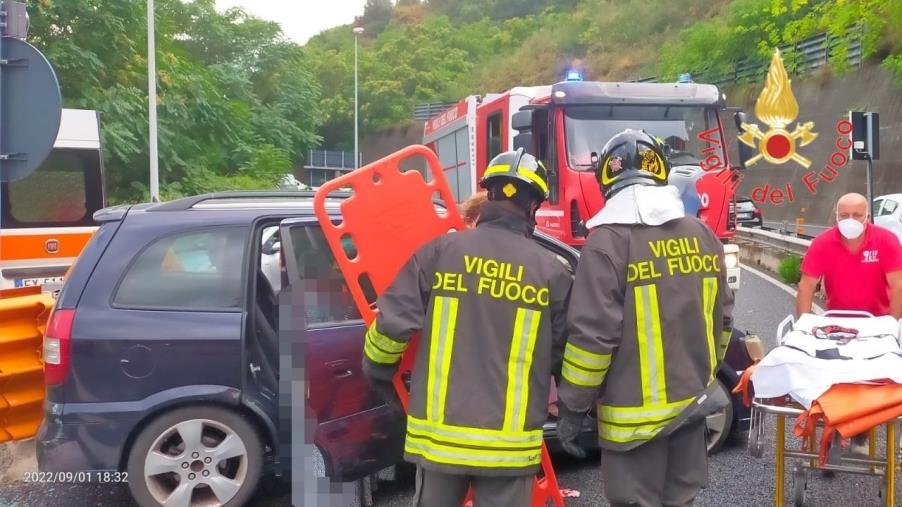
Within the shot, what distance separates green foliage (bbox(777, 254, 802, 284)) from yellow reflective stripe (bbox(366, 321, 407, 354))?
40.9 feet

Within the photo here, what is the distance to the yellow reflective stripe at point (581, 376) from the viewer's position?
2693mm

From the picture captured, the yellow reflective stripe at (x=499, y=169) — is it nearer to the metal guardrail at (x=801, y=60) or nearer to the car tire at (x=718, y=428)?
the car tire at (x=718, y=428)

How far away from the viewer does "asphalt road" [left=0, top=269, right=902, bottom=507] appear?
14.4ft

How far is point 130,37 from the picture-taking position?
18.0 m

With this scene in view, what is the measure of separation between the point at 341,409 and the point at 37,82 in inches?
93.0

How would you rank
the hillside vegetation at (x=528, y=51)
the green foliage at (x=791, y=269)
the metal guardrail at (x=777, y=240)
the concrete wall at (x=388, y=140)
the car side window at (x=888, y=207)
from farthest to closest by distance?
the concrete wall at (x=388, y=140)
the hillside vegetation at (x=528, y=51)
the metal guardrail at (x=777, y=240)
the car side window at (x=888, y=207)
the green foliage at (x=791, y=269)

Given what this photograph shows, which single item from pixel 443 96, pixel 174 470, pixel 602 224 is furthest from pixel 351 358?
pixel 443 96

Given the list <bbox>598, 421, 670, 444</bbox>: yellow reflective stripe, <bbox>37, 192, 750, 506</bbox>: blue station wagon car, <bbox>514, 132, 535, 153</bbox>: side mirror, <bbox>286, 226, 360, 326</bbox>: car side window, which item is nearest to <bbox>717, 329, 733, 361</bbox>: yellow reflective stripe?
<bbox>598, 421, 670, 444</bbox>: yellow reflective stripe

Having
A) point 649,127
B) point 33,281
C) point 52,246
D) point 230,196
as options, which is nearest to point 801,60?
point 649,127

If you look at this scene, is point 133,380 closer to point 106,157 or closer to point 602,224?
point 602,224

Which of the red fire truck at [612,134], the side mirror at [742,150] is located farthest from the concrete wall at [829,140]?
the red fire truck at [612,134]

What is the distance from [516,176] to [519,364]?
61cm

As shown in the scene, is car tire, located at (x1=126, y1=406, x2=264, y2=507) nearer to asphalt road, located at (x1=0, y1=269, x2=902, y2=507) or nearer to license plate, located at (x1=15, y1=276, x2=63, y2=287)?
asphalt road, located at (x1=0, y1=269, x2=902, y2=507)

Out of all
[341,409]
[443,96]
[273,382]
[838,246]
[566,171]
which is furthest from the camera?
[443,96]
